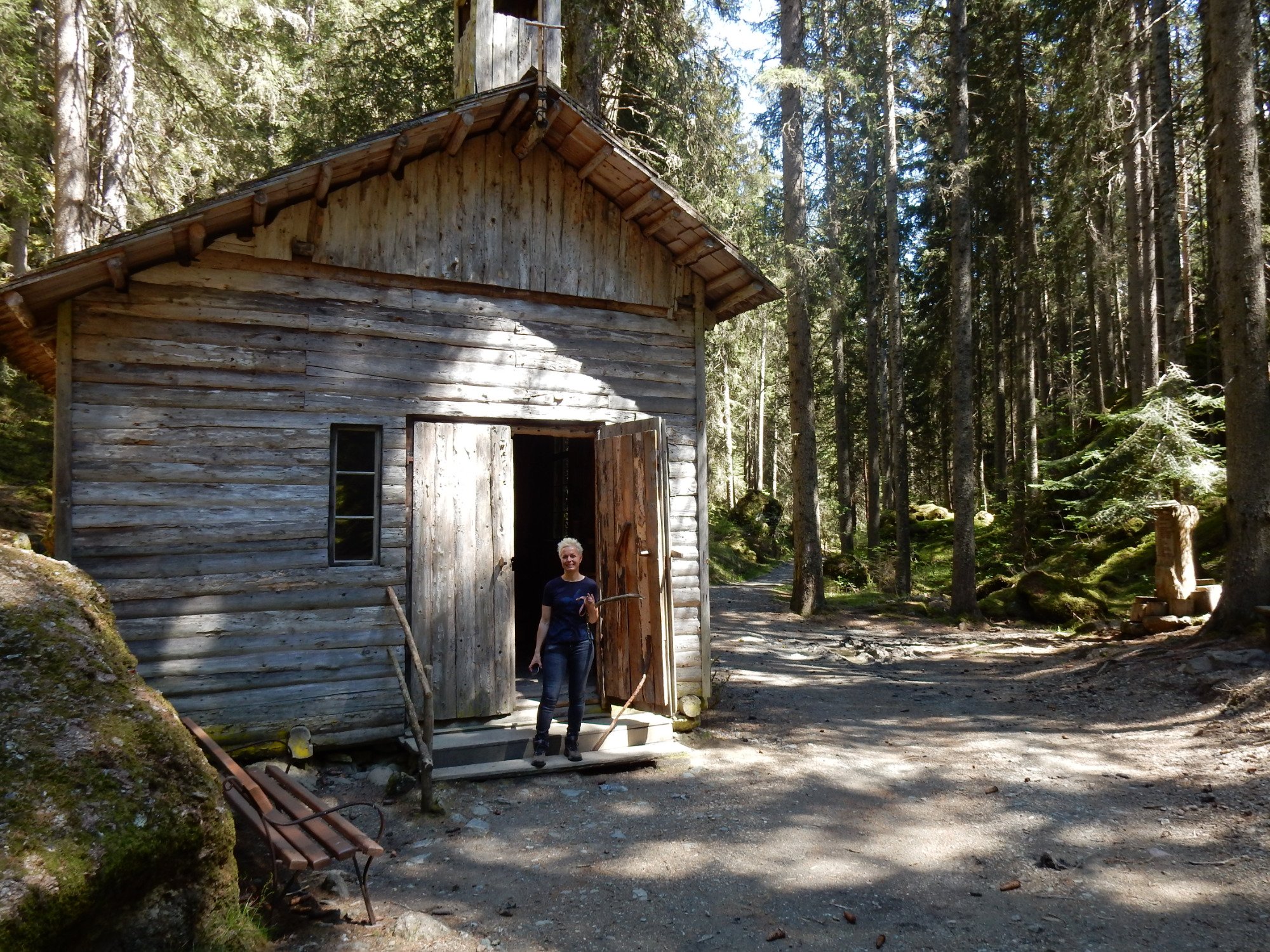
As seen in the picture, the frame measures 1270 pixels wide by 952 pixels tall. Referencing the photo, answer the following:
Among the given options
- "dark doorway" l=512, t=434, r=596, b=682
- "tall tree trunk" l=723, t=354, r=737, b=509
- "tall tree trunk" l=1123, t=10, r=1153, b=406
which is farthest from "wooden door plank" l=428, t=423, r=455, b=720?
"tall tree trunk" l=723, t=354, r=737, b=509

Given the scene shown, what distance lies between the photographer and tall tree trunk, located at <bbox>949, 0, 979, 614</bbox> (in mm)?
16625

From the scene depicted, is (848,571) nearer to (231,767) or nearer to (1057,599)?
(1057,599)

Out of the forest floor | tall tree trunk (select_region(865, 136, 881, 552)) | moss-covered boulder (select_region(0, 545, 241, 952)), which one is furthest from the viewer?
tall tree trunk (select_region(865, 136, 881, 552))

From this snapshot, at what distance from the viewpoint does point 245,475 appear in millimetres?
6922

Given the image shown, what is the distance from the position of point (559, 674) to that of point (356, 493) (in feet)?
8.33

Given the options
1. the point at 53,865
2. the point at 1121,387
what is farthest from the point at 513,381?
the point at 1121,387

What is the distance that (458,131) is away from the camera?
7.57m

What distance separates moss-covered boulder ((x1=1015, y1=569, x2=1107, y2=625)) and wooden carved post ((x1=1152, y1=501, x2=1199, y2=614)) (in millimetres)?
3272

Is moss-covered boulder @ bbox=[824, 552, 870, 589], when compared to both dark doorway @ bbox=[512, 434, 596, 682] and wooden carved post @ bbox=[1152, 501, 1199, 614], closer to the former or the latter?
wooden carved post @ bbox=[1152, 501, 1199, 614]

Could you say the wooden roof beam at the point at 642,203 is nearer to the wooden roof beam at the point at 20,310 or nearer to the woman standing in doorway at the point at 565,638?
the woman standing in doorway at the point at 565,638

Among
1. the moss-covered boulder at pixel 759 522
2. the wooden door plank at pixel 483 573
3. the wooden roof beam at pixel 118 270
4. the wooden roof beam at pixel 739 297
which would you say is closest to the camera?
the wooden roof beam at pixel 118 270

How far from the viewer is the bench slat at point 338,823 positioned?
4297 millimetres

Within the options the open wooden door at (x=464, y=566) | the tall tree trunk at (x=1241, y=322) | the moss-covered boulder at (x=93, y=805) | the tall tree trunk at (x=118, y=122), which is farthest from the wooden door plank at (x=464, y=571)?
the tall tree trunk at (x=118, y=122)

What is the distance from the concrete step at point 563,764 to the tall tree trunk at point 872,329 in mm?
19653
